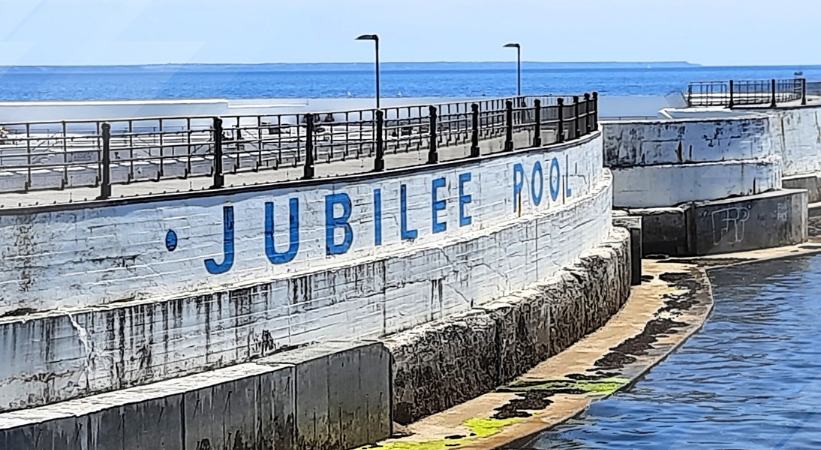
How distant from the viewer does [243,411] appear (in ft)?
41.6

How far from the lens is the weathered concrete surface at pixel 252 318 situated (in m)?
11.8

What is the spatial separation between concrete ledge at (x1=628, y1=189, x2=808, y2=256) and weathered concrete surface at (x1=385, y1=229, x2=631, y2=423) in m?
10.4

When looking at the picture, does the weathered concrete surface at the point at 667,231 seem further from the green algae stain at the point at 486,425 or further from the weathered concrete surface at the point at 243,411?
the weathered concrete surface at the point at 243,411

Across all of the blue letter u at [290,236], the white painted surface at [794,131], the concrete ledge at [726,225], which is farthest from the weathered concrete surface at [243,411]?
the white painted surface at [794,131]

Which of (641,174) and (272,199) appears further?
(641,174)

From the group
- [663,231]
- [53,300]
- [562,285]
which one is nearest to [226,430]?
[53,300]

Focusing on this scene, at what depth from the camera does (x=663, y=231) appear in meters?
33.3

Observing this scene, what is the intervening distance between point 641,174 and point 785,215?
3700 millimetres

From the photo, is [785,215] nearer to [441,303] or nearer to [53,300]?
[441,303]

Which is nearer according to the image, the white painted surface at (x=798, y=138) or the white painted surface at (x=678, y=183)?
the white painted surface at (x=678, y=183)

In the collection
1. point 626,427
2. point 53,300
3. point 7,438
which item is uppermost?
point 53,300

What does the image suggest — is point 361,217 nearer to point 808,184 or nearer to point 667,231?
point 667,231

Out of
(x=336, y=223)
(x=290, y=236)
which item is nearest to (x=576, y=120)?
(x=336, y=223)

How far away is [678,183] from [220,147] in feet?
70.8
